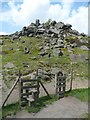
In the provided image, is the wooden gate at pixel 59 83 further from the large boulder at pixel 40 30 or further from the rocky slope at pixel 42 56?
the large boulder at pixel 40 30

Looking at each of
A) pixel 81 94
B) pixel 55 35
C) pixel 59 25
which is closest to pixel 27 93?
pixel 81 94

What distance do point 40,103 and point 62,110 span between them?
2879 mm

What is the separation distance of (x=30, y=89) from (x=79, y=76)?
72.9 ft

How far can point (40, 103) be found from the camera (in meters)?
27.9

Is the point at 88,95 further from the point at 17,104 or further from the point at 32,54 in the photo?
the point at 32,54

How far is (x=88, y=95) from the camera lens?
31.3 meters

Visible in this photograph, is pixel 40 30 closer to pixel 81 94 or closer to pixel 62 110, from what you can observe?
pixel 81 94

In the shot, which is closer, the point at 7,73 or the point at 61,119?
the point at 61,119

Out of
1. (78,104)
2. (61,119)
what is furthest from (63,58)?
(61,119)

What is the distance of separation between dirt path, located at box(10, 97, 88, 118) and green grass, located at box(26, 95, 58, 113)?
49 centimetres

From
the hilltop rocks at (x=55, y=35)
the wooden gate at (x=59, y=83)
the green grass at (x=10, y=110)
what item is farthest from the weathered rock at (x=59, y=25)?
the green grass at (x=10, y=110)

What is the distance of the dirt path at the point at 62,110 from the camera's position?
24567 mm

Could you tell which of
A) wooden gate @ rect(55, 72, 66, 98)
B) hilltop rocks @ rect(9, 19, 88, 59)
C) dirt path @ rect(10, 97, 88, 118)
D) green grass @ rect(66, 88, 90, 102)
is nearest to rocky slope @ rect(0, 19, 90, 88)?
hilltop rocks @ rect(9, 19, 88, 59)

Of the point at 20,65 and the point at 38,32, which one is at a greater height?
the point at 38,32
